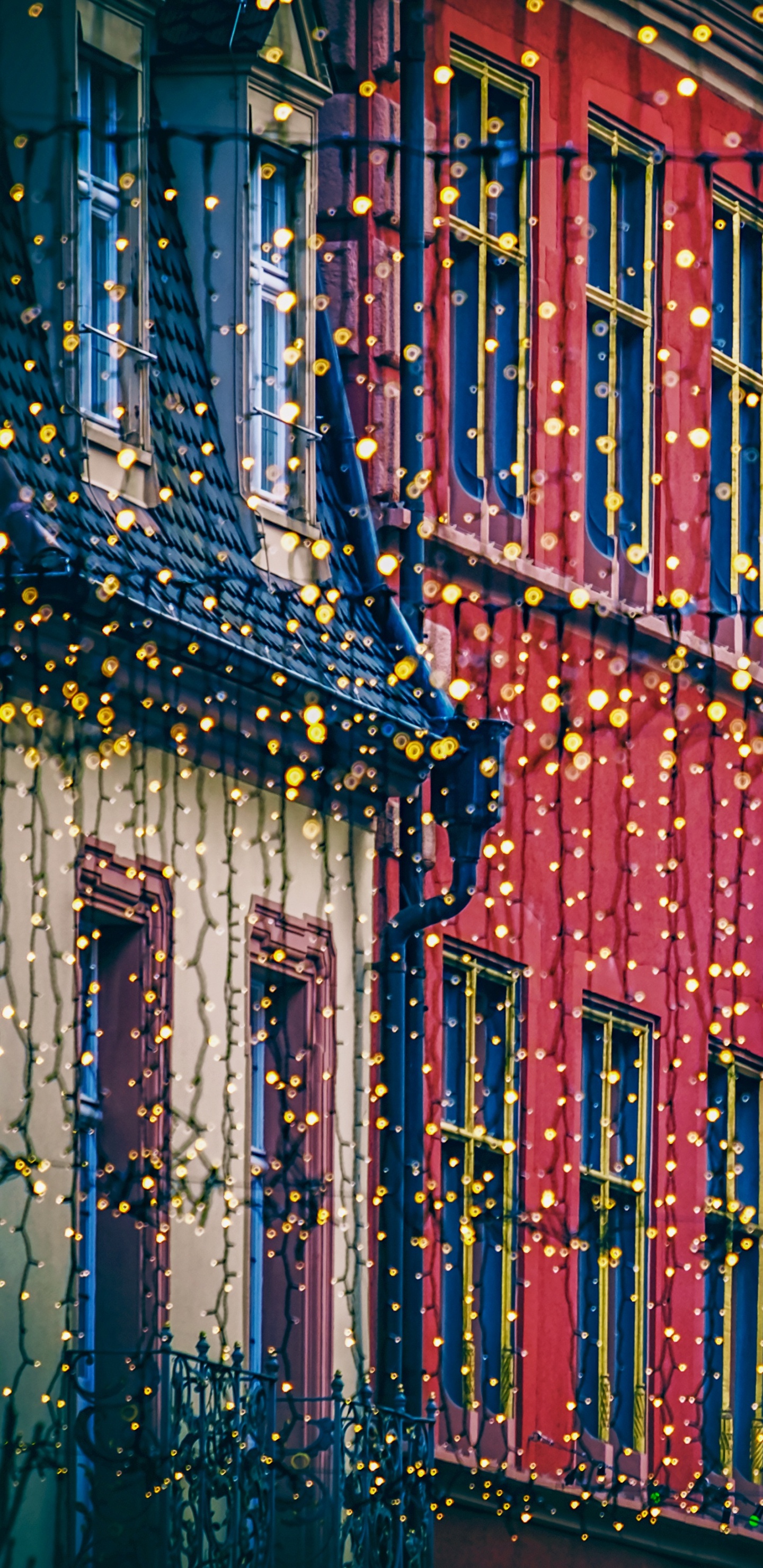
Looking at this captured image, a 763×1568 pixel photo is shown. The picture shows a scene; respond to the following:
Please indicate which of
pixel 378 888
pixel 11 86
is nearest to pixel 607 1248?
pixel 378 888

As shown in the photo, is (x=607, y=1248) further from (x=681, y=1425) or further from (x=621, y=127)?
(x=621, y=127)

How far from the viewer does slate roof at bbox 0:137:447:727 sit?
13727mm

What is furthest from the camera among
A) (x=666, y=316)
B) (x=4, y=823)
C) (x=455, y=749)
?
(x=666, y=316)

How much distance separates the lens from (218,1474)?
1371 cm

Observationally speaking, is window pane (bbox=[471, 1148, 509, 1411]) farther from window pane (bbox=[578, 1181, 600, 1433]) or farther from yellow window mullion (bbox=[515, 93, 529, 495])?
yellow window mullion (bbox=[515, 93, 529, 495])

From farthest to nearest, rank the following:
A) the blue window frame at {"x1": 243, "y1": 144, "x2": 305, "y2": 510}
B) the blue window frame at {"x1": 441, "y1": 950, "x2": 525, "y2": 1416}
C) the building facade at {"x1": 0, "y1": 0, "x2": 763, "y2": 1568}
A: the blue window frame at {"x1": 441, "y1": 950, "x2": 525, "y2": 1416} → the blue window frame at {"x1": 243, "y1": 144, "x2": 305, "y2": 510} → the building facade at {"x1": 0, "y1": 0, "x2": 763, "y2": 1568}

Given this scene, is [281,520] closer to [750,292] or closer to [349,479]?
[349,479]

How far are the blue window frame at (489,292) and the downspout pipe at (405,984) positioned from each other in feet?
3.35

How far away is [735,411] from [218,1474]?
18.6 feet

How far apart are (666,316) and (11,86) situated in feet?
13.1

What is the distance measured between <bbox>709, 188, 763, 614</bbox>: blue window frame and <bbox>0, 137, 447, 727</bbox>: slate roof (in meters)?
2.38

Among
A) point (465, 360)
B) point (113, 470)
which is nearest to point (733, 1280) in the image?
point (465, 360)

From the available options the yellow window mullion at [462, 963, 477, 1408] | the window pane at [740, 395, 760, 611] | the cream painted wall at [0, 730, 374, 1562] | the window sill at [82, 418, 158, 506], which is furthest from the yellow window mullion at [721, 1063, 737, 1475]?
the window sill at [82, 418, 158, 506]

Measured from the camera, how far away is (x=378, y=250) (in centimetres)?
1591
